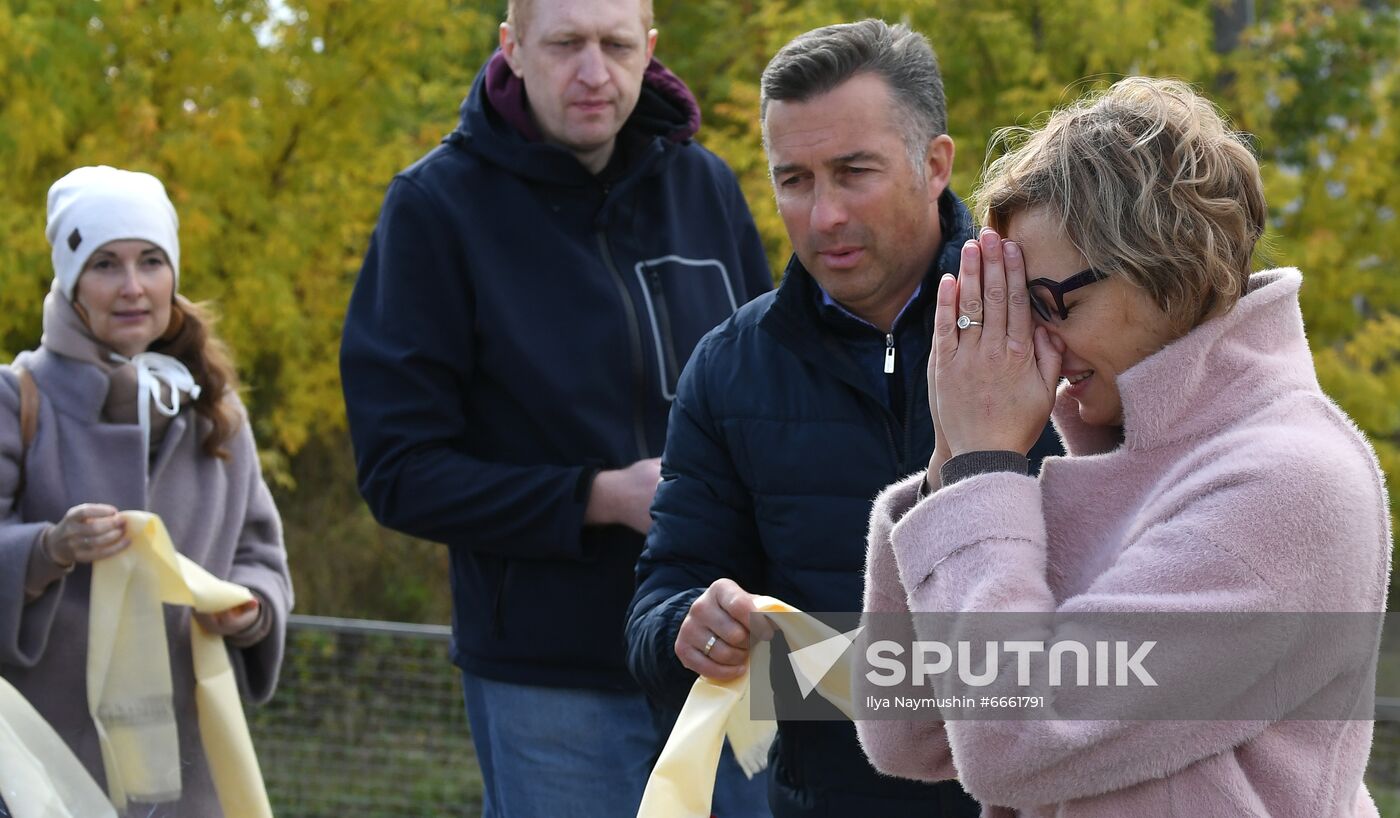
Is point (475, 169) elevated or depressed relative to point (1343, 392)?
elevated

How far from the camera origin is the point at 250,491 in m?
4.77

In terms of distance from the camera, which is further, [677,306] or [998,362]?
[677,306]

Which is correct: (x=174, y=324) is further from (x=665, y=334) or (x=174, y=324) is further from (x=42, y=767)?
(x=665, y=334)

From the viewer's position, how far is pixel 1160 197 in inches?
88.2

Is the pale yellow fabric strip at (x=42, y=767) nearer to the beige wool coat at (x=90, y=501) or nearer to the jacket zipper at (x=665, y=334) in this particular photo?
the beige wool coat at (x=90, y=501)

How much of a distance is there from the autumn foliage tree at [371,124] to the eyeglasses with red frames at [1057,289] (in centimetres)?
454

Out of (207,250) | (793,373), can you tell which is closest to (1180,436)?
(793,373)

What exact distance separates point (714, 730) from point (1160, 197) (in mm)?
1245

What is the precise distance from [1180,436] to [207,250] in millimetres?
5510

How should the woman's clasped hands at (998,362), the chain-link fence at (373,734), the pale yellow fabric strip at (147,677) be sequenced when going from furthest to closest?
the chain-link fence at (373,734) → the pale yellow fabric strip at (147,677) → the woman's clasped hands at (998,362)

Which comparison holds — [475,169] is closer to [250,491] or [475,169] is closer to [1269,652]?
[250,491]

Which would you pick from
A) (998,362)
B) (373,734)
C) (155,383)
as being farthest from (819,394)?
(373,734)

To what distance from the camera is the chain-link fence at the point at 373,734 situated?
7.45 metres

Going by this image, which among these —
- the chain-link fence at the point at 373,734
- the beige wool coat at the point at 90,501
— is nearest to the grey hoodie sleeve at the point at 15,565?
the beige wool coat at the point at 90,501
